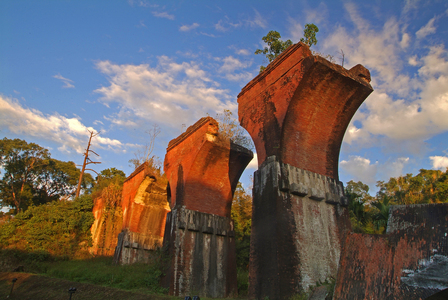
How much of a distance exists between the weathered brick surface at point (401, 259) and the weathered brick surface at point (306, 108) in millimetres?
3991

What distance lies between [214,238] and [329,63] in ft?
22.5

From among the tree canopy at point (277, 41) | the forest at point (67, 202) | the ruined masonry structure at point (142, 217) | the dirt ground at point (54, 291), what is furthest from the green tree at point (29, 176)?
the tree canopy at point (277, 41)

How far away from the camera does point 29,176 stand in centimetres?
2598

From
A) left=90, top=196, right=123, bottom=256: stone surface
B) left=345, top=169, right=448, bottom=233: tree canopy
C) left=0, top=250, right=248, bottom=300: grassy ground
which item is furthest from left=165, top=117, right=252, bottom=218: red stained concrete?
left=90, top=196, right=123, bottom=256: stone surface

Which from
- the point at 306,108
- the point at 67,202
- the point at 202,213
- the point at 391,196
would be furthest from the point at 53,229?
the point at 391,196

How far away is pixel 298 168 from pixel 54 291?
7162 millimetres

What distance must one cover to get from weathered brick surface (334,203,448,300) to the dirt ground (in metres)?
4.29

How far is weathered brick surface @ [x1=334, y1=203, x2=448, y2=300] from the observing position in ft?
10.2

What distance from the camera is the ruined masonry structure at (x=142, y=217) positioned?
14.4m

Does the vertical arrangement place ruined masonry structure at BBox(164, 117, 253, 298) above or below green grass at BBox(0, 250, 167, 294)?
above

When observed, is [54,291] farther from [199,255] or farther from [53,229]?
[53,229]

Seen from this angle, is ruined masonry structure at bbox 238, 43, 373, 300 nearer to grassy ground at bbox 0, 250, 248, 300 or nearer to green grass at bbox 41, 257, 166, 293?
grassy ground at bbox 0, 250, 248, 300

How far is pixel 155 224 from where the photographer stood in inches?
610

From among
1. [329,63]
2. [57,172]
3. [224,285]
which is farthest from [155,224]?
[57,172]
